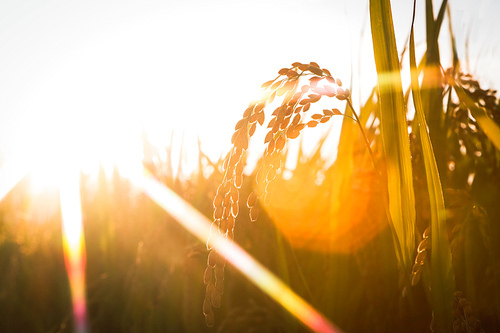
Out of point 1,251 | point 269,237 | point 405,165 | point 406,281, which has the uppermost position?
point 405,165

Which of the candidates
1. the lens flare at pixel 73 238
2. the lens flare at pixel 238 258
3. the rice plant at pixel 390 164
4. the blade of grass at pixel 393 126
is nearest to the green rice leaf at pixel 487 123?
the rice plant at pixel 390 164

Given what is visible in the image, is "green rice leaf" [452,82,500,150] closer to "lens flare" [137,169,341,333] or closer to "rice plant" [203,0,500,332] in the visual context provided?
"rice plant" [203,0,500,332]

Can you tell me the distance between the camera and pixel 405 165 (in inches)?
40.3

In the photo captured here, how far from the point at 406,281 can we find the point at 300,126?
0.52 meters

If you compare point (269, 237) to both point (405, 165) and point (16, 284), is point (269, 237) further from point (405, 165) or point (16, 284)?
point (16, 284)

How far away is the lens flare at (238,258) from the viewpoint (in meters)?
1.43

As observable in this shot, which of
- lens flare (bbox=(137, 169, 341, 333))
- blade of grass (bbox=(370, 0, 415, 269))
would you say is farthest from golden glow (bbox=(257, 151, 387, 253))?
blade of grass (bbox=(370, 0, 415, 269))

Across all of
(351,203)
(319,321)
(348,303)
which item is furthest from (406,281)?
(351,203)

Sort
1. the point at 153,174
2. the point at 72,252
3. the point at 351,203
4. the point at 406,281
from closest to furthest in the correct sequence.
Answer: the point at 406,281 → the point at 351,203 → the point at 72,252 → the point at 153,174

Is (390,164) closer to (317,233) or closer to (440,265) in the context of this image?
(440,265)

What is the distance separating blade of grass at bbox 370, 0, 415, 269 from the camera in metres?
1.00

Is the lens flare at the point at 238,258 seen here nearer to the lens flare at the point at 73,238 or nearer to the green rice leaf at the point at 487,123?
the lens flare at the point at 73,238

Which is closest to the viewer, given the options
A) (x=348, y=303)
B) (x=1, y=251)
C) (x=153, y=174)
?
(x=348, y=303)

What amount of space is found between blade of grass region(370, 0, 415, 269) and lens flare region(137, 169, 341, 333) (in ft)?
1.54
